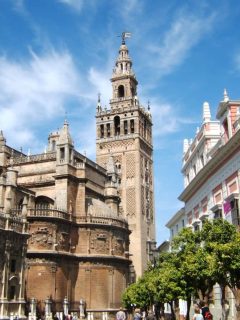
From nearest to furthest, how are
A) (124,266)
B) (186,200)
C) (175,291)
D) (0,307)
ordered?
(175,291), (0,307), (186,200), (124,266)

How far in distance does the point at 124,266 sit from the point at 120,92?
35674 mm

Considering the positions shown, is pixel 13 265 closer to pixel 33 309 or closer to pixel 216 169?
pixel 33 309

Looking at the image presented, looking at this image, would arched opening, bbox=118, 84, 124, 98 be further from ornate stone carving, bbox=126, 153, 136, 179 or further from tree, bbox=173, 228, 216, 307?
tree, bbox=173, 228, 216, 307

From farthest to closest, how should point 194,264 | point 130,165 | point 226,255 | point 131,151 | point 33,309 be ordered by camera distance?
1. point 131,151
2. point 130,165
3. point 33,309
4. point 194,264
5. point 226,255

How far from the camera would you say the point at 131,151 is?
70.0 metres

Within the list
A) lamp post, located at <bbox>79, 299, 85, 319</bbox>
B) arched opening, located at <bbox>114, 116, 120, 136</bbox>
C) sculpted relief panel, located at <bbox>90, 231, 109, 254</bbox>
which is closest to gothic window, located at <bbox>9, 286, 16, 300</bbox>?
lamp post, located at <bbox>79, 299, 85, 319</bbox>

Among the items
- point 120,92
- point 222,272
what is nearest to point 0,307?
point 222,272

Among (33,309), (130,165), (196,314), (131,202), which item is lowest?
(196,314)

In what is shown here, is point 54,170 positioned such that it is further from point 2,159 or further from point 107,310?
point 107,310

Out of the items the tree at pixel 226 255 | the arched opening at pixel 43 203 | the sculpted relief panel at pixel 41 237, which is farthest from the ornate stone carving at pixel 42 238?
the tree at pixel 226 255

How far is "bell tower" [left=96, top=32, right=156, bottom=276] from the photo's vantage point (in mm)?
66000

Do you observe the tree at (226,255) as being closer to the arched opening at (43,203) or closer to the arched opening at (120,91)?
the arched opening at (43,203)

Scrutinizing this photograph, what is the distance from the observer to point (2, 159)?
164ft

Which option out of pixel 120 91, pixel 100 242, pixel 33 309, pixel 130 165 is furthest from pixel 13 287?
pixel 120 91
